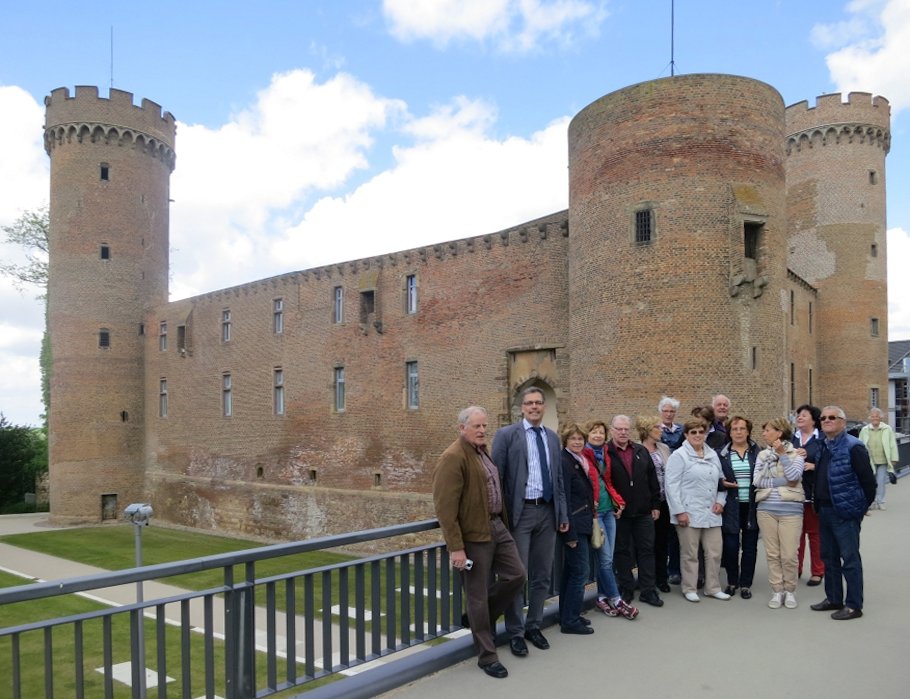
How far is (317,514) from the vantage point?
24.3 meters

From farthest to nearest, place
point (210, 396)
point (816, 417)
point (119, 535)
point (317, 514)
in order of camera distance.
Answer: point (210, 396)
point (119, 535)
point (317, 514)
point (816, 417)

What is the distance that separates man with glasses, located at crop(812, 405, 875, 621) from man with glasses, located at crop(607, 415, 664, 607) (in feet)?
4.51

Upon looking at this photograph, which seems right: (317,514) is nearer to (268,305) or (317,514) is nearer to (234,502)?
(234,502)

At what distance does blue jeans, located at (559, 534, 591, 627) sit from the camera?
219 inches

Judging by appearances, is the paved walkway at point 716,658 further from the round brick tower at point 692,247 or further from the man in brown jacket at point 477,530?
the round brick tower at point 692,247

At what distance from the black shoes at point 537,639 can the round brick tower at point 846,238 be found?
84.2ft

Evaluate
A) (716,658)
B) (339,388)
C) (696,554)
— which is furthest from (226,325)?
(716,658)

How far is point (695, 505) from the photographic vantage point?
652cm

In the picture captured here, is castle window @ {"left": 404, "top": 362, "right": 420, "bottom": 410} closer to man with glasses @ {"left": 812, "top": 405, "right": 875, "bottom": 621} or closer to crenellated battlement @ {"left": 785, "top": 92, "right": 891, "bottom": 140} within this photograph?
man with glasses @ {"left": 812, "top": 405, "right": 875, "bottom": 621}

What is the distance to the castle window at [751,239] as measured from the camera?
15094 mm

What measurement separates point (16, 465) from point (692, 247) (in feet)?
108

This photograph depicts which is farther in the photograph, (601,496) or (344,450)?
(344,450)

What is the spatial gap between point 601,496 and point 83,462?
2896 centimetres

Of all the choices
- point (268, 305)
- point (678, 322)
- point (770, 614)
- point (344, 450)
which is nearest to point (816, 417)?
point (770, 614)
